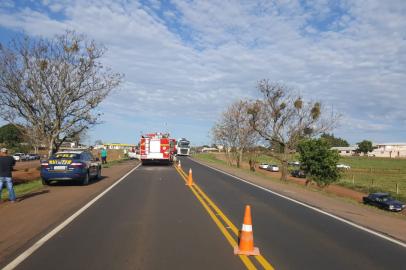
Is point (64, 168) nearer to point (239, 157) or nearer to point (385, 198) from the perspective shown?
point (385, 198)

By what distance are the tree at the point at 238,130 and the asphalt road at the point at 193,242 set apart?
46043mm

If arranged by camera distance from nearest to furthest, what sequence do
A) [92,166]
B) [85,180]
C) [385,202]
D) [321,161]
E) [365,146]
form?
[85,180], [92,166], [385,202], [321,161], [365,146]

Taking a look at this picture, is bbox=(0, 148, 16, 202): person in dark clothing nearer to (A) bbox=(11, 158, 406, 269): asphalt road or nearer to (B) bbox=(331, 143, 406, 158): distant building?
(A) bbox=(11, 158, 406, 269): asphalt road

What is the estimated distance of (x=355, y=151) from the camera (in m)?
178

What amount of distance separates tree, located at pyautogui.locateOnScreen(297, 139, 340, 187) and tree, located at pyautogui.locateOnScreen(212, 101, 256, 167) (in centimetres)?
2132

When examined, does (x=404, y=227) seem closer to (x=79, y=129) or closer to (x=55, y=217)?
(x=55, y=217)

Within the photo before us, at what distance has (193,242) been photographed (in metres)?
8.57

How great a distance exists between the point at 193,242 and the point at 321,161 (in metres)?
29.1

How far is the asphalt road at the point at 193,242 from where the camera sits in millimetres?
7102

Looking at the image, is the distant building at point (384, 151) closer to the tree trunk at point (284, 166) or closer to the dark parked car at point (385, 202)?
the tree trunk at point (284, 166)

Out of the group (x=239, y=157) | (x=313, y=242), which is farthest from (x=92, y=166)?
(x=239, y=157)

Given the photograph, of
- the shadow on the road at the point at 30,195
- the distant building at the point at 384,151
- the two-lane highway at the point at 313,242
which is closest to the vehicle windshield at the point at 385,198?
the two-lane highway at the point at 313,242

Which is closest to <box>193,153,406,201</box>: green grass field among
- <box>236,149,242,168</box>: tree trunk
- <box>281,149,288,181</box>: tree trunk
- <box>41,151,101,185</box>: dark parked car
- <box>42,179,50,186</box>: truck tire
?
<box>281,149,288,181</box>: tree trunk

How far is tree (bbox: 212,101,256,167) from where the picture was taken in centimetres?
6003
